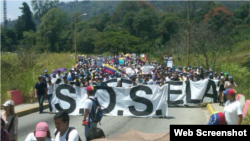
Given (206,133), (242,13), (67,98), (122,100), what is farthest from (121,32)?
(206,133)

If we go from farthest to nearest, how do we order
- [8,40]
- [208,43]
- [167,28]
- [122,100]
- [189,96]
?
[167,28], [8,40], [208,43], [189,96], [122,100]

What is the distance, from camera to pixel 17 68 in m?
21.8

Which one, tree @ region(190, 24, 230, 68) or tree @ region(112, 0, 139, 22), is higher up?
tree @ region(112, 0, 139, 22)

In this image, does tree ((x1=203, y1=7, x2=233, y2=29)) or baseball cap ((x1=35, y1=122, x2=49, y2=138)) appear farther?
tree ((x1=203, y1=7, x2=233, y2=29))

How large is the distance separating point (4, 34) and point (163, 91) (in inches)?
2793

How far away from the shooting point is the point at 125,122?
13.8 meters

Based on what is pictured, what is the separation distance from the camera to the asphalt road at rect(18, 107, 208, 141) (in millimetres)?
12227

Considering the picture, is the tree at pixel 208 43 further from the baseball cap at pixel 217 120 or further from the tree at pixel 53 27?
the tree at pixel 53 27

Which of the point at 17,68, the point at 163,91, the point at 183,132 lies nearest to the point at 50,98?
the point at 163,91

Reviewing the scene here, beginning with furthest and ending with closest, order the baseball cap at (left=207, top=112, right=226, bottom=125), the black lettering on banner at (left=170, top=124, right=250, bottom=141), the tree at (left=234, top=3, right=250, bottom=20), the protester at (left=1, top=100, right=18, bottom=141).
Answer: the tree at (left=234, top=3, right=250, bottom=20), the protester at (left=1, top=100, right=18, bottom=141), the baseball cap at (left=207, top=112, right=226, bottom=125), the black lettering on banner at (left=170, top=124, right=250, bottom=141)

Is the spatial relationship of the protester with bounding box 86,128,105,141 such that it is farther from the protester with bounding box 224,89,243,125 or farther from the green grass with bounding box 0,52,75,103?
the green grass with bounding box 0,52,75,103

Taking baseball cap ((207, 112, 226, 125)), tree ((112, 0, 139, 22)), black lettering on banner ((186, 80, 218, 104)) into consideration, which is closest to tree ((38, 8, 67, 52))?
tree ((112, 0, 139, 22))

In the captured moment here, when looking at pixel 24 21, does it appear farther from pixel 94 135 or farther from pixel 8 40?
pixel 94 135

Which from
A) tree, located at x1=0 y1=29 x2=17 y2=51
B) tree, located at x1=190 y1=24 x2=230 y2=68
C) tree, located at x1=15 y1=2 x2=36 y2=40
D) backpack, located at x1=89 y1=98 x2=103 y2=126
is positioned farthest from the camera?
tree, located at x1=15 y1=2 x2=36 y2=40
